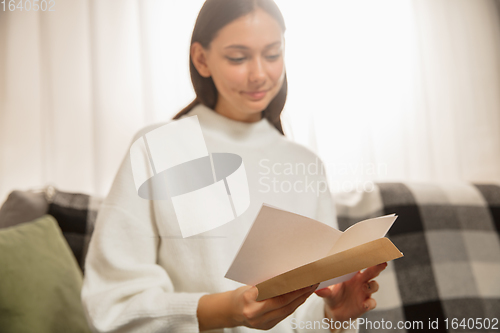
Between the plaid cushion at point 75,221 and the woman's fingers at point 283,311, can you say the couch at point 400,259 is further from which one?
the woman's fingers at point 283,311

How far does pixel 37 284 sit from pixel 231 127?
52 cm

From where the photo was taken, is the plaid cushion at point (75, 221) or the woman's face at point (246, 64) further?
the plaid cushion at point (75, 221)

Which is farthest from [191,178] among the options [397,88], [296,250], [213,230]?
[397,88]

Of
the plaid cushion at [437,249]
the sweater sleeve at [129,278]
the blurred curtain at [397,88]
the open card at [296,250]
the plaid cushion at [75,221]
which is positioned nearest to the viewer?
the open card at [296,250]

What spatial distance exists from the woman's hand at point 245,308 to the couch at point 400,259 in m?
0.26

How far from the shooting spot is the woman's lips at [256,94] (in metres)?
0.55


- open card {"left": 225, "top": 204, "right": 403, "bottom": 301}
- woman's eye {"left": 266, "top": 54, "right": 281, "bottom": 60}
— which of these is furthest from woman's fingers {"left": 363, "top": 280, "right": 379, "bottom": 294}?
woman's eye {"left": 266, "top": 54, "right": 281, "bottom": 60}

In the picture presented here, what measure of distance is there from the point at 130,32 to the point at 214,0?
16 centimetres

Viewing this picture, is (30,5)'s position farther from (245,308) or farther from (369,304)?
(369,304)

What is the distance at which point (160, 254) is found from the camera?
55 centimetres

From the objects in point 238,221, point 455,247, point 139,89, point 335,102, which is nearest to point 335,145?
point 335,102

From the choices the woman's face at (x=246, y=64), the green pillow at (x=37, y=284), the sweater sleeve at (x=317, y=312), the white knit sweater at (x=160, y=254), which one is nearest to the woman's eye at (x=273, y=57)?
the woman's face at (x=246, y=64)

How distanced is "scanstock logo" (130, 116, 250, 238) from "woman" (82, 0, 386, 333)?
0.01 m

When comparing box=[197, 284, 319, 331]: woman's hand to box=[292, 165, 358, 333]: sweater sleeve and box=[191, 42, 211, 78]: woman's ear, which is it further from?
box=[191, 42, 211, 78]: woman's ear
